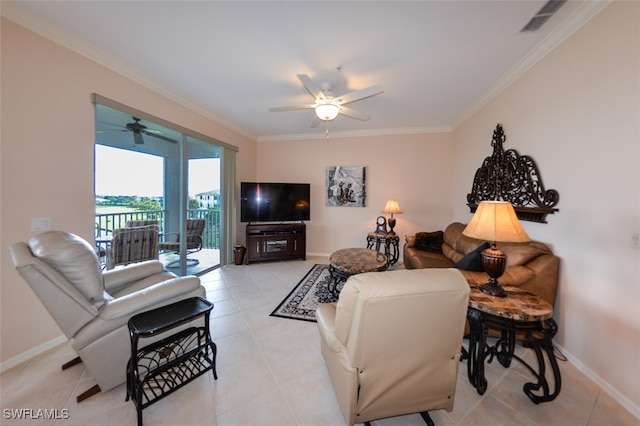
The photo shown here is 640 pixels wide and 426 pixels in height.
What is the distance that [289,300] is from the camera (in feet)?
9.70

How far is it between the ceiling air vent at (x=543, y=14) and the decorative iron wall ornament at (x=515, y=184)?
1164mm

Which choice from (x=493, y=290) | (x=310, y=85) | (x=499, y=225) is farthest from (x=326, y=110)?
(x=493, y=290)

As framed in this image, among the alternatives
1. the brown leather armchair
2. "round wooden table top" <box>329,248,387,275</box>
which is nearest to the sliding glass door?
"round wooden table top" <box>329,248,387,275</box>

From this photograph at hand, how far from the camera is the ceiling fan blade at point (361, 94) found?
2287mm

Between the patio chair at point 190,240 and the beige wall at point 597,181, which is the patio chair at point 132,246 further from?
the beige wall at point 597,181

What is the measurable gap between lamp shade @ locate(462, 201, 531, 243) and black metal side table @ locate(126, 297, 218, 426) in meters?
2.03

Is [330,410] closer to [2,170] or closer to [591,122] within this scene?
[591,122]

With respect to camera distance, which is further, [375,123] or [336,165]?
[336,165]

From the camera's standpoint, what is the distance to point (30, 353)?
189cm

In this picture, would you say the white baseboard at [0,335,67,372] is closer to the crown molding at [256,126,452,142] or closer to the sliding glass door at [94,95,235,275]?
the sliding glass door at [94,95,235,275]

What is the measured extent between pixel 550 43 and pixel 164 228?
5.07 meters

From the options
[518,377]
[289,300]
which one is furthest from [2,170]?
[518,377]

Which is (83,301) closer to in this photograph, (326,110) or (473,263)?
(326,110)

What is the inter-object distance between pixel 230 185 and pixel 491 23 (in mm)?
4236
